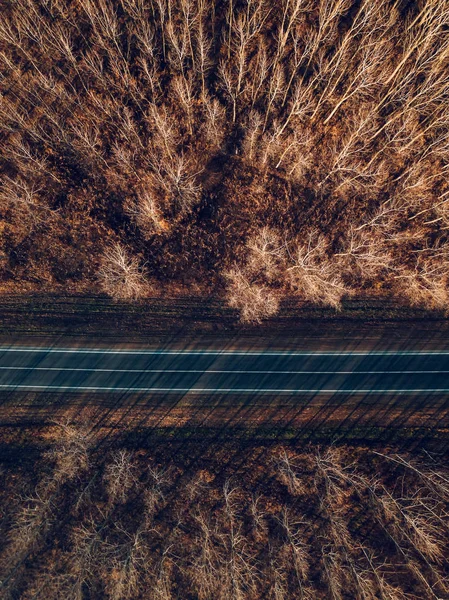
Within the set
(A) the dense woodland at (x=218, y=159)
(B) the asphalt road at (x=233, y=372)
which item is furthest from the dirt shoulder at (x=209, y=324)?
(A) the dense woodland at (x=218, y=159)

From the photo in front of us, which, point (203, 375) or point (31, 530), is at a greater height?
point (203, 375)

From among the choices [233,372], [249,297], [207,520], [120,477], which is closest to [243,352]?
[233,372]

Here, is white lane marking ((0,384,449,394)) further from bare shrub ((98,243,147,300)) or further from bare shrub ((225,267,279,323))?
bare shrub ((98,243,147,300))

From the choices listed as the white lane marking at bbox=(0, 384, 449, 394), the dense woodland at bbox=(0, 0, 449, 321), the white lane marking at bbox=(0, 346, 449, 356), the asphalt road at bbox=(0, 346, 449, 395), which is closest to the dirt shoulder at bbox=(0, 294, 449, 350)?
the white lane marking at bbox=(0, 346, 449, 356)

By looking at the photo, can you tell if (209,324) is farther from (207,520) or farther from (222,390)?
(207,520)

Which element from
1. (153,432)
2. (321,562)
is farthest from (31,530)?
(321,562)

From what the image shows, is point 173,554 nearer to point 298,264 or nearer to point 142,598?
point 142,598
